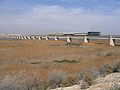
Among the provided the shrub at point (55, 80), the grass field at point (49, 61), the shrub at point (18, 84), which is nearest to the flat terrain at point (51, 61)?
the grass field at point (49, 61)

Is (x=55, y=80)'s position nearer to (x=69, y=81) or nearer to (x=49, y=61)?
(x=69, y=81)


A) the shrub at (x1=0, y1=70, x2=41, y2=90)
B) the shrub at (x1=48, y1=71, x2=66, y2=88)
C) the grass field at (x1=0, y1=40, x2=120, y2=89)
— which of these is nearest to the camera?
the shrub at (x1=0, y1=70, x2=41, y2=90)

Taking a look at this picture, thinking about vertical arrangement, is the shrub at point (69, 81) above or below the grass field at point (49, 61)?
above

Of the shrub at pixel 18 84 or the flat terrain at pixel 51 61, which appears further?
the flat terrain at pixel 51 61

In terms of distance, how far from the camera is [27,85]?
13117 millimetres

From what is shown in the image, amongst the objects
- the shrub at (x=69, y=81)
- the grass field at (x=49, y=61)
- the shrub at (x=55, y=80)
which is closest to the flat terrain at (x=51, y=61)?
the grass field at (x=49, y=61)

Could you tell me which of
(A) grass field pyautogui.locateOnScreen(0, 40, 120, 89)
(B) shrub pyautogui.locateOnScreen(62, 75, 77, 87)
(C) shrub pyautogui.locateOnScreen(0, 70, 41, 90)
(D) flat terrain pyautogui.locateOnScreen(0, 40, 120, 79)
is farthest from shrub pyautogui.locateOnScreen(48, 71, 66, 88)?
(D) flat terrain pyautogui.locateOnScreen(0, 40, 120, 79)

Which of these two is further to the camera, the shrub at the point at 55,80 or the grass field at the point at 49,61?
the grass field at the point at 49,61

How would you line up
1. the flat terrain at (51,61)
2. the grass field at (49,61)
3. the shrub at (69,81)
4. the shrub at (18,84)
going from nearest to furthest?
the shrub at (18,84) < the shrub at (69,81) < the grass field at (49,61) < the flat terrain at (51,61)

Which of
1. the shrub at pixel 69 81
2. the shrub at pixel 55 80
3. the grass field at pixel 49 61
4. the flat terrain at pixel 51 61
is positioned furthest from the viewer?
the flat terrain at pixel 51 61

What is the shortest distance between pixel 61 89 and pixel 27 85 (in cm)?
172

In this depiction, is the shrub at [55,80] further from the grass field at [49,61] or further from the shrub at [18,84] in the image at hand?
the grass field at [49,61]

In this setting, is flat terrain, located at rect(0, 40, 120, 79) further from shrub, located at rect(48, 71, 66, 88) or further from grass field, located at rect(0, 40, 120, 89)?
shrub, located at rect(48, 71, 66, 88)

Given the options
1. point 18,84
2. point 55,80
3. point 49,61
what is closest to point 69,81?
point 55,80
